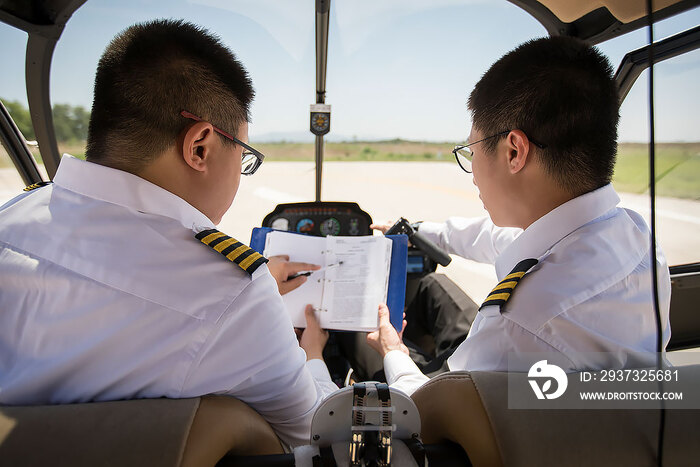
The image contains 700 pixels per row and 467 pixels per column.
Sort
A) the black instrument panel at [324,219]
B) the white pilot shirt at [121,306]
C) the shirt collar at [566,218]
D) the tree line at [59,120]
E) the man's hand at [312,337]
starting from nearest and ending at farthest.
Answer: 1. the white pilot shirt at [121,306]
2. the shirt collar at [566,218]
3. the man's hand at [312,337]
4. the black instrument panel at [324,219]
5. the tree line at [59,120]

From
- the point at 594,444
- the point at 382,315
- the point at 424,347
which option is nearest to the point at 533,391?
the point at 594,444

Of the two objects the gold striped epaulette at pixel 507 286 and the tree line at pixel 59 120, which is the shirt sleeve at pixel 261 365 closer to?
the gold striped epaulette at pixel 507 286

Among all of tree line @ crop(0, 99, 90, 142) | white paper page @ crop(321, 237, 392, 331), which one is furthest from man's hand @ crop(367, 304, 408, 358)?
tree line @ crop(0, 99, 90, 142)

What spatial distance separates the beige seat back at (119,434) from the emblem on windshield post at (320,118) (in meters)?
1.90

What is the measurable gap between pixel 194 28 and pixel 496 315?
0.91 metres

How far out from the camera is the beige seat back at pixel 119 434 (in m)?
0.53

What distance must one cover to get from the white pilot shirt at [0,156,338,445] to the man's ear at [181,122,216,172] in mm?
105

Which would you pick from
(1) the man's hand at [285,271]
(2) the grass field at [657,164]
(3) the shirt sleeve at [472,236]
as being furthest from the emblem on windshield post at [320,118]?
(1) the man's hand at [285,271]

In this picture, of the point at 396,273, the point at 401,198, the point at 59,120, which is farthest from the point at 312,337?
the point at 401,198

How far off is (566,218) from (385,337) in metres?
0.69

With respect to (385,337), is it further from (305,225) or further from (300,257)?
(305,225)

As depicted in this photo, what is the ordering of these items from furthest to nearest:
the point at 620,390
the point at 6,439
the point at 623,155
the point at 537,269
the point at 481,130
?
the point at 481,130, the point at 623,155, the point at 537,269, the point at 620,390, the point at 6,439

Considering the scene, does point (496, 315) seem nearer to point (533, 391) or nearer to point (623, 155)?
point (533, 391)

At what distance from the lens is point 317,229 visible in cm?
196
